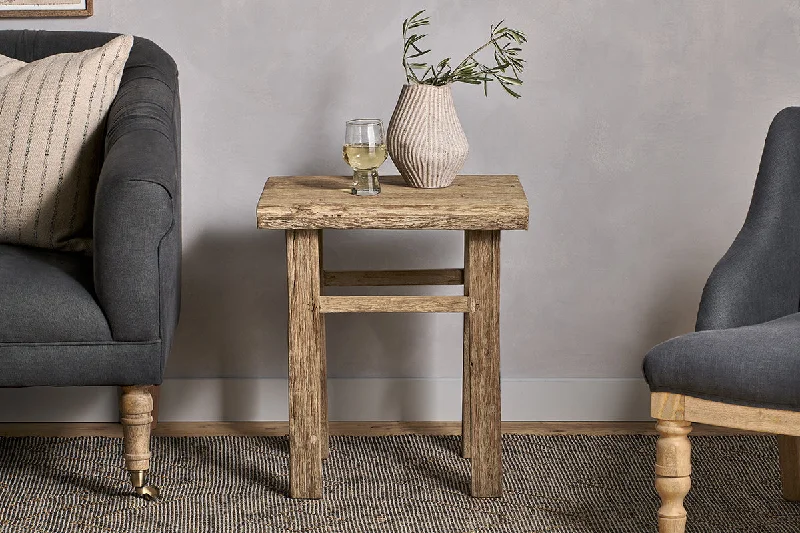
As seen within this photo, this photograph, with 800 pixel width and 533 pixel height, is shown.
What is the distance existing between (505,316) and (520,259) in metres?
0.14

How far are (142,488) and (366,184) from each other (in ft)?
2.34

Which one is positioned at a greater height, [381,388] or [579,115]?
[579,115]

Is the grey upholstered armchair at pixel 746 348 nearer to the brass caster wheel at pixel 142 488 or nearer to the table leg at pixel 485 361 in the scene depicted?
the table leg at pixel 485 361

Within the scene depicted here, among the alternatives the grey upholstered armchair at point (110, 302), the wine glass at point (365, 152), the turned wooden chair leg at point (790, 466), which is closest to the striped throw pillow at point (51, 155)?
the grey upholstered armchair at point (110, 302)

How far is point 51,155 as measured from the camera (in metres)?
1.93

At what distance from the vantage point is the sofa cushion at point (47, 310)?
5.58 ft

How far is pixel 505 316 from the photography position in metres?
2.36

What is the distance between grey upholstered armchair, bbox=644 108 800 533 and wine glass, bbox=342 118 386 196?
63 centimetres

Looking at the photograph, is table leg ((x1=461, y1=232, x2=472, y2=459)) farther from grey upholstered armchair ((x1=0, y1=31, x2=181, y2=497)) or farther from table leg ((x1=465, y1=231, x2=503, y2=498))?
grey upholstered armchair ((x1=0, y1=31, x2=181, y2=497))

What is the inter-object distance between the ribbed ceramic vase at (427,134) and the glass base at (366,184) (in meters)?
0.07

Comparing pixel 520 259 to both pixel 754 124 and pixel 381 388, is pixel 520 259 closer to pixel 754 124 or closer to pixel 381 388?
pixel 381 388

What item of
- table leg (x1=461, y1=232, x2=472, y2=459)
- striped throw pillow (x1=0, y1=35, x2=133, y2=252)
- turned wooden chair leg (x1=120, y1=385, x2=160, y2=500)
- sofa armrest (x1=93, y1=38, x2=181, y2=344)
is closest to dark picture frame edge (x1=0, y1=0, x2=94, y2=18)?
striped throw pillow (x1=0, y1=35, x2=133, y2=252)

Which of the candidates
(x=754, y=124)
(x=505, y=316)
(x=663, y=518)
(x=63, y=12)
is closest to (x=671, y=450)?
(x=663, y=518)

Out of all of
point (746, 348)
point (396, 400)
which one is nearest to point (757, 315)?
point (746, 348)
